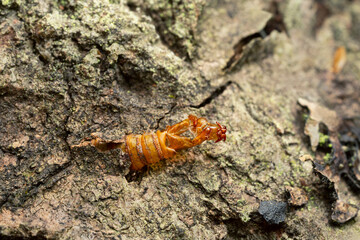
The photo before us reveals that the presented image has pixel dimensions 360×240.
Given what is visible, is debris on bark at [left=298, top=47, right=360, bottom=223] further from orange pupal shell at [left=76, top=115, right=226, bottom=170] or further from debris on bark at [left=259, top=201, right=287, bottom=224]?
orange pupal shell at [left=76, top=115, right=226, bottom=170]

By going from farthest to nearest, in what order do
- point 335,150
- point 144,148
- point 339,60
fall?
point 339,60 < point 335,150 < point 144,148

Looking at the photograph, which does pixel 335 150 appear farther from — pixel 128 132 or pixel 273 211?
pixel 128 132

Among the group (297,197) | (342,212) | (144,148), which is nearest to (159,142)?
(144,148)

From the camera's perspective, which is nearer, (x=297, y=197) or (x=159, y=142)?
(x=159, y=142)

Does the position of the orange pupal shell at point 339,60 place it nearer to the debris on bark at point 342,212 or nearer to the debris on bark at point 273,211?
the debris on bark at point 342,212

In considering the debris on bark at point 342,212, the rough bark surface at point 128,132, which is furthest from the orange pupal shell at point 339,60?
the debris on bark at point 342,212

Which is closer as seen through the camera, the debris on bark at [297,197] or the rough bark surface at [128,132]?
the rough bark surface at [128,132]

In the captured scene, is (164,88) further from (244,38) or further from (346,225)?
(346,225)

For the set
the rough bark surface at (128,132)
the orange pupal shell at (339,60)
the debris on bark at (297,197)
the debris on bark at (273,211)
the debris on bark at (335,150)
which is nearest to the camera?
the rough bark surface at (128,132)
